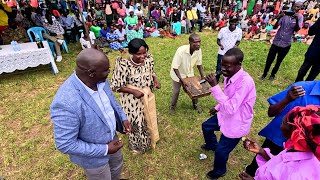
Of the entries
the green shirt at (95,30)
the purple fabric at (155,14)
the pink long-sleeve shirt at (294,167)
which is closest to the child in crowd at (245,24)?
the purple fabric at (155,14)

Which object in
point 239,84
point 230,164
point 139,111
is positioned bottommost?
point 230,164

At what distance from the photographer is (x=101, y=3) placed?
1177 centimetres

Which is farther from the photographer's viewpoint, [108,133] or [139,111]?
[139,111]

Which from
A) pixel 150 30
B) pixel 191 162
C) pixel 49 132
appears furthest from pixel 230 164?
pixel 150 30

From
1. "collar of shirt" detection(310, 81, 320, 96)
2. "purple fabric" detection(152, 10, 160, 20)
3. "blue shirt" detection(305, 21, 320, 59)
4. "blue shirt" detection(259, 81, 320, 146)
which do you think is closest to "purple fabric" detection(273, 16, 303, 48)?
"blue shirt" detection(305, 21, 320, 59)

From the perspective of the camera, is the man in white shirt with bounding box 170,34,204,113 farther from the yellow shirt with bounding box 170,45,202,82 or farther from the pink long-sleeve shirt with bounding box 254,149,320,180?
the pink long-sleeve shirt with bounding box 254,149,320,180

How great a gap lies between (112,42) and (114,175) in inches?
254

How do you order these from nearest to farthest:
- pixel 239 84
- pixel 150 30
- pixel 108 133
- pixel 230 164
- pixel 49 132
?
pixel 108 133 → pixel 239 84 → pixel 230 164 → pixel 49 132 → pixel 150 30

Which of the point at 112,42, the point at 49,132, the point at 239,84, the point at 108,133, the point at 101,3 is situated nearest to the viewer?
the point at 108,133

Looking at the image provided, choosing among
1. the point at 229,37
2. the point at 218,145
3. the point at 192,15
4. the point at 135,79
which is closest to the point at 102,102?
the point at 135,79

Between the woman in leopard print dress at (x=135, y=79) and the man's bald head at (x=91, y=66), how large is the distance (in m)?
0.97

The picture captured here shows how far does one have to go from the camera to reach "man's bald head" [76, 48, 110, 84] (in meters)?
1.61

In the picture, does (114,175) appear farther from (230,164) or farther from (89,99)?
(230,164)

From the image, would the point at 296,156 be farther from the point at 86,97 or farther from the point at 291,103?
the point at 86,97
